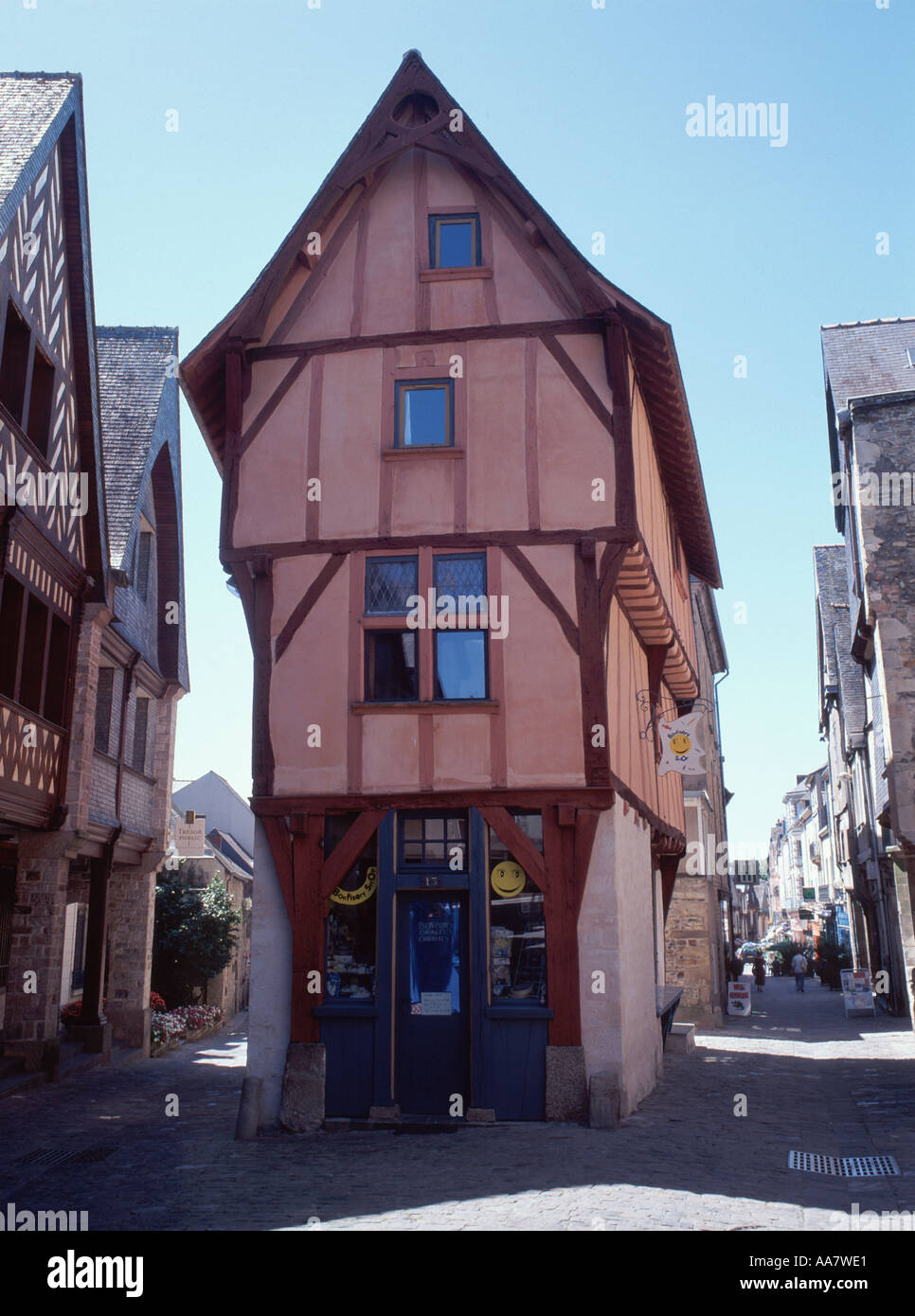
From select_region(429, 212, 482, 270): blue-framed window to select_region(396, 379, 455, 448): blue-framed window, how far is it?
143cm

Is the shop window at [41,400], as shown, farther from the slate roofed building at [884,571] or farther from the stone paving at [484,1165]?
the slate roofed building at [884,571]

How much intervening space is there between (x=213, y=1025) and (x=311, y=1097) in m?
14.6

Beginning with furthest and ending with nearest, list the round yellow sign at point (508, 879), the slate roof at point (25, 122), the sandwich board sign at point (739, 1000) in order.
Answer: the sandwich board sign at point (739, 1000) < the slate roof at point (25, 122) < the round yellow sign at point (508, 879)

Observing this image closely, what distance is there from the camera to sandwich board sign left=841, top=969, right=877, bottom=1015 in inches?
915

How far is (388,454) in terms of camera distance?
1144 centimetres

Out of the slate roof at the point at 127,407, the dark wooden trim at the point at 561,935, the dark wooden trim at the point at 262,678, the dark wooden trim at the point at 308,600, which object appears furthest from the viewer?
the slate roof at the point at 127,407

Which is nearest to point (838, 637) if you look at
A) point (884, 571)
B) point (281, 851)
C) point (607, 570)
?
point (884, 571)

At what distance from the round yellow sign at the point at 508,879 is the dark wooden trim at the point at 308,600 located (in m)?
3.10

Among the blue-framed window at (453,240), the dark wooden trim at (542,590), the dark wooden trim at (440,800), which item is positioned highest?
the blue-framed window at (453,240)

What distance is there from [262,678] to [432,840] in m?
2.40

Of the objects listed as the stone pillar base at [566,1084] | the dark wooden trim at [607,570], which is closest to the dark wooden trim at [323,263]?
the dark wooden trim at [607,570]

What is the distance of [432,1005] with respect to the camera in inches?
407

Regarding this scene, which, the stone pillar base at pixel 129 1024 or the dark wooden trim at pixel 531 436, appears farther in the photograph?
the stone pillar base at pixel 129 1024

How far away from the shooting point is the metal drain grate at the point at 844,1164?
8.09m
